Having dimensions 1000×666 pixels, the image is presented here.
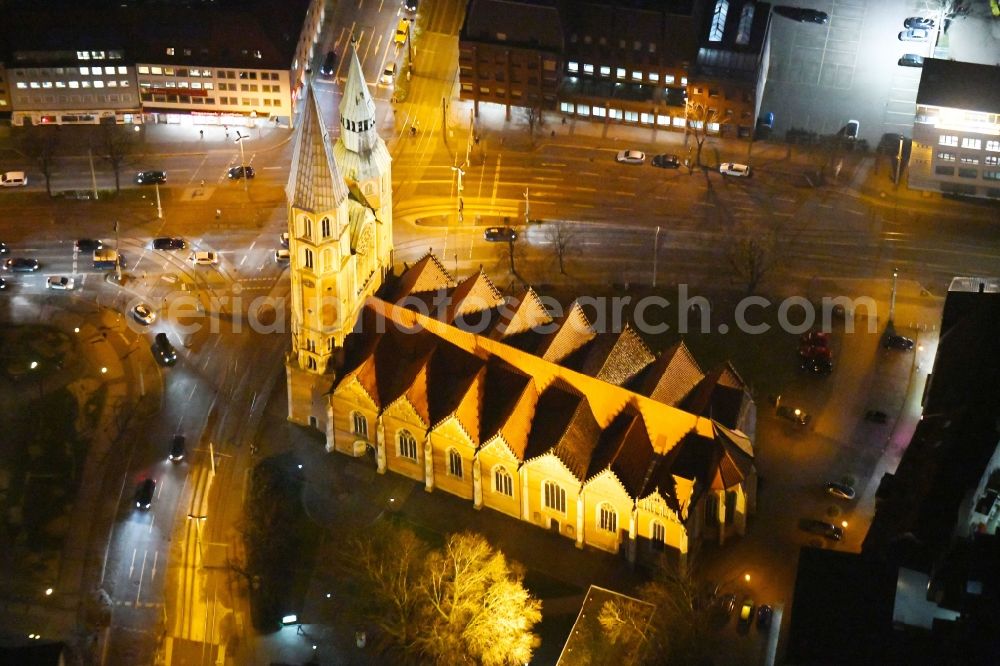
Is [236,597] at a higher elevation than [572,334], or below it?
below

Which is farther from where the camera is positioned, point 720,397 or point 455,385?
point 455,385

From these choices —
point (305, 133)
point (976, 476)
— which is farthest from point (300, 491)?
point (976, 476)

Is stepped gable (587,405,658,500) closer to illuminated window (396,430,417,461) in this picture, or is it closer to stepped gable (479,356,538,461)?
stepped gable (479,356,538,461)

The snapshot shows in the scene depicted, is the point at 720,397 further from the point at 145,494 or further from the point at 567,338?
the point at 145,494

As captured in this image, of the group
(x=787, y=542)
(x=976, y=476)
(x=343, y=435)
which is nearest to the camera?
(x=976, y=476)

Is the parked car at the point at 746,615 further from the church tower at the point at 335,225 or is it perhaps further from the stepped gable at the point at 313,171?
the stepped gable at the point at 313,171

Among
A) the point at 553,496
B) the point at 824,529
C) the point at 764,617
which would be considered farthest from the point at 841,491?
the point at 553,496

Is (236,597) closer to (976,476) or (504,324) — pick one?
(504,324)
